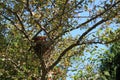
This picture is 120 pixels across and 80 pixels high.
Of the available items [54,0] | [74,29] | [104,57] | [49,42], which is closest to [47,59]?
[49,42]

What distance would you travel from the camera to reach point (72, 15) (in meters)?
13.1

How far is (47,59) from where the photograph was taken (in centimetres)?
1423

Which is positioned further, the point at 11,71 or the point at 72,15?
the point at 11,71

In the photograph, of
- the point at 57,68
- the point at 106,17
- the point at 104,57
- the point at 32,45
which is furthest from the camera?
the point at 104,57

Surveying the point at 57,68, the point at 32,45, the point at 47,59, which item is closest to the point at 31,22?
the point at 32,45

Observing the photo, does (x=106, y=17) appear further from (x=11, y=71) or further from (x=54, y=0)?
(x=11, y=71)

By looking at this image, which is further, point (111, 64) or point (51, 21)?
point (111, 64)

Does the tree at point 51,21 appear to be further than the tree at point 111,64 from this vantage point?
No

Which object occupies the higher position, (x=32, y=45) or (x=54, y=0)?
(x=54, y=0)

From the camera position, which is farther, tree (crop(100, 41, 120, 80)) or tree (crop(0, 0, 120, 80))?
tree (crop(100, 41, 120, 80))

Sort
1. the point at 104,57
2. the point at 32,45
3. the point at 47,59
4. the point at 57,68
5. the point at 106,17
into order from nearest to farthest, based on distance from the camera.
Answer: the point at 106,17
the point at 32,45
the point at 47,59
the point at 57,68
the point at 104,57

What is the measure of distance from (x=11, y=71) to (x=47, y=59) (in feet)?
5.27

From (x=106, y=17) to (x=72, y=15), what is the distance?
1404 millimetres

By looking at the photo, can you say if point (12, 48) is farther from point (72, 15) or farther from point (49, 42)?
point (72, 15)
